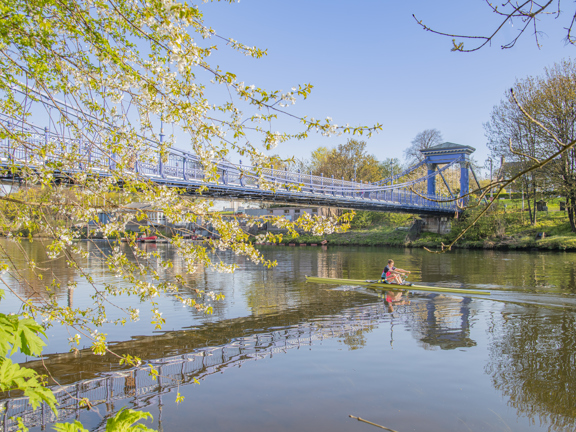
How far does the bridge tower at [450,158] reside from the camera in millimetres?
41706

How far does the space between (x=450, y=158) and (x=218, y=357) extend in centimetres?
4127

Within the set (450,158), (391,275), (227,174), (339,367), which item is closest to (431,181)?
(450,158)

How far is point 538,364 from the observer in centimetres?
629

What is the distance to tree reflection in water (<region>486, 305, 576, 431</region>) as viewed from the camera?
196 inches

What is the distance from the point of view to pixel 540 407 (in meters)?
5.02

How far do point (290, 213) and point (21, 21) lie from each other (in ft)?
178

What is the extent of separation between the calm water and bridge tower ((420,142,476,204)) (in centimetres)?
3264

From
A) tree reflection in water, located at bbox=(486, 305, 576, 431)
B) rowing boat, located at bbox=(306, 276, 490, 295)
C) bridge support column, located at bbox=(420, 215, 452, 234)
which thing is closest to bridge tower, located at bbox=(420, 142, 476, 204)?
bridge support column, located at bbox=(420, 215, 452, 234)

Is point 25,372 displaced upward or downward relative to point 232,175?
downward

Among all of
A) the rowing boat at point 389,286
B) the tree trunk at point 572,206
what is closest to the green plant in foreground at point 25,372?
the rowing boat at point 389,286

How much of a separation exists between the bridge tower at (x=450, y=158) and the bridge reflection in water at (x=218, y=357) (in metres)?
33.4

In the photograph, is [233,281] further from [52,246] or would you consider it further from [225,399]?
[52,246]

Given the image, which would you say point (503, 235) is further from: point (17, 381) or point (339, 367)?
point (17, 381)

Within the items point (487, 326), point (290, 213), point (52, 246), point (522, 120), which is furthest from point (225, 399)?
point (290, 213)
